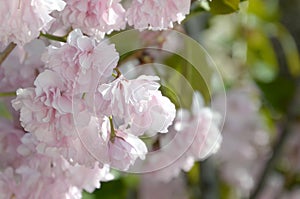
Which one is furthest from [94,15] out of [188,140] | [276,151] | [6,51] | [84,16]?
[276,151]

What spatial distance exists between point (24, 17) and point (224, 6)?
0.23 m

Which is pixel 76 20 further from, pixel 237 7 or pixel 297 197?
pixel 297 197

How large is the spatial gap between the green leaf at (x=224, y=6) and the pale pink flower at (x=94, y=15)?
125 millimetres

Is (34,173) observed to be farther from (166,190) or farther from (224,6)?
(166,190)

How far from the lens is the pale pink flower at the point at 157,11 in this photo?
628 mm

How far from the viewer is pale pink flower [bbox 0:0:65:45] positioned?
1.96 ft

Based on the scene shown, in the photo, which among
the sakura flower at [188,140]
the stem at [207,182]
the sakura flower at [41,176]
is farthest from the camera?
the stem at [207,182]

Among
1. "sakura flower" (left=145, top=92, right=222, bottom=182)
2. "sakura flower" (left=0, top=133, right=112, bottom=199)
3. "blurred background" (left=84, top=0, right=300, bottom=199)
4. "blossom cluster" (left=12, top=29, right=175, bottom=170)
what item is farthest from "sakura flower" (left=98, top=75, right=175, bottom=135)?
"blurred background" (left=84, top=0, right=300, bottom=199)

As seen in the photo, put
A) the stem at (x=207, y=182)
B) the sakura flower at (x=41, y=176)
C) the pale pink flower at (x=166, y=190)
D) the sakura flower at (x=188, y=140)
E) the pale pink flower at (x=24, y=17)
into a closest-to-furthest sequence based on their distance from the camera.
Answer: the pale pink flower at (x=24, y=17) → the sakura flower at (x=41, y=176) → the sakura flower at (x=188, y=140) → the stem at (x=207, y=182) → the pale pink flower at (x=166, y=190)

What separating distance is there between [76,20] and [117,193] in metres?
0.65

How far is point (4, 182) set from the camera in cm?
74

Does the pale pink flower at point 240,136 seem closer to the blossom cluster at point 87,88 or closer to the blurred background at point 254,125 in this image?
the blurred background at point 254,125

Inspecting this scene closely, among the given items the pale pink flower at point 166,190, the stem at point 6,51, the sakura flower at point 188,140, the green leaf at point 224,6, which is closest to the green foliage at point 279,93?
the pale pink flower at point 166,190

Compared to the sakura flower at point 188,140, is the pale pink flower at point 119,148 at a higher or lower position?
higher
